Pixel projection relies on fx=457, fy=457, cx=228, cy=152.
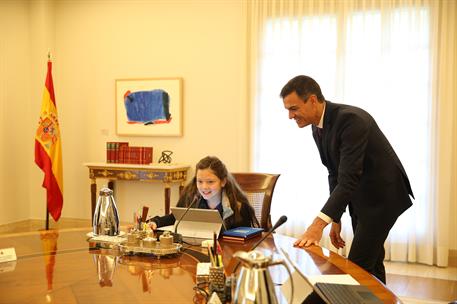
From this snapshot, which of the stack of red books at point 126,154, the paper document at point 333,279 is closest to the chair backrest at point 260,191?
the paper document at point 333,279

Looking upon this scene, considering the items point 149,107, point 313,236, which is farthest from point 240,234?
point 149,107

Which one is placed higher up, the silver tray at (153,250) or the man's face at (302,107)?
the man's face at (302,107)

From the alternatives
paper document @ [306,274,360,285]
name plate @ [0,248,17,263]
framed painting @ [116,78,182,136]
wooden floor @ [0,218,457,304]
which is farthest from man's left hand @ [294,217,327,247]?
framed painting @ [116,78,182,136]

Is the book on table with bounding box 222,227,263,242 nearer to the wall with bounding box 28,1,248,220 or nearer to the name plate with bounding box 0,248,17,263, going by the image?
the name plate with bounding box 0,248,17,263

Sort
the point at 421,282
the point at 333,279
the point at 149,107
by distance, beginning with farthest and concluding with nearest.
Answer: the point at 149,107
the point at 421,282
the point at 333,279

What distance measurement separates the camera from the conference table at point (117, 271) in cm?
130

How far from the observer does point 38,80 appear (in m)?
5.70

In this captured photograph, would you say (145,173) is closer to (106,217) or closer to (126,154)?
(126,154)

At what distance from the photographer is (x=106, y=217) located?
2018mm

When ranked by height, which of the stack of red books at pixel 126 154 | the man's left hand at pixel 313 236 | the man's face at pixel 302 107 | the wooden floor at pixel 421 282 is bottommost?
the wooden floor at pixel 421 282

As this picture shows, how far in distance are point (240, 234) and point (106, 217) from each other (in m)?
0.60

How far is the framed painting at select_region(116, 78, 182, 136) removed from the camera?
17.2 ft

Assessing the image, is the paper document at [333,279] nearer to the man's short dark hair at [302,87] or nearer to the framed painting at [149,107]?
the man's short dark hair at [302,87]

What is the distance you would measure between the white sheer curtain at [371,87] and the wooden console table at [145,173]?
0.86 meters
